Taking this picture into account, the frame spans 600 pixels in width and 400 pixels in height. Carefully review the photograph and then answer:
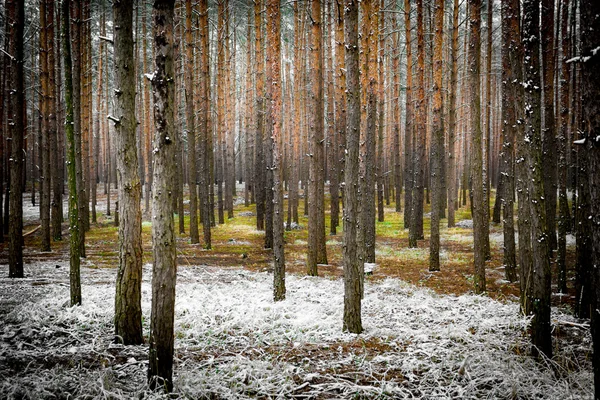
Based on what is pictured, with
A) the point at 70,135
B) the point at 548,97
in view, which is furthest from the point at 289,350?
the point at 548,97

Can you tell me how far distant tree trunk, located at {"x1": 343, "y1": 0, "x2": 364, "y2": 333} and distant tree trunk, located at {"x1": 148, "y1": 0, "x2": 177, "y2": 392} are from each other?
2.83 meters

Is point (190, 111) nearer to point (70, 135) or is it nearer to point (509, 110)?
point (70, 135)

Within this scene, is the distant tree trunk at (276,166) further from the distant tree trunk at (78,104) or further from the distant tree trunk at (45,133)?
the distant tree trunk at (45,133)

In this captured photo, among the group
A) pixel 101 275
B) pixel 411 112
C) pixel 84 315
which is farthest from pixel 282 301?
pixel 411 112

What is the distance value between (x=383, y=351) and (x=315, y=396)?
167 centimetres

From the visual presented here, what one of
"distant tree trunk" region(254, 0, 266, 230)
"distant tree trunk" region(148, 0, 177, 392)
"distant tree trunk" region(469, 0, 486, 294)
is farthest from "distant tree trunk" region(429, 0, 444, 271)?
"distant tree trunk" region(148, 0, 177, 392)

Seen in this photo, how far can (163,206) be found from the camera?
14.1 feet

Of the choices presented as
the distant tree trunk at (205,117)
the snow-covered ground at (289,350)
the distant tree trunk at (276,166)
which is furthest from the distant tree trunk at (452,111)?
the distant tree trunk at (205,117)

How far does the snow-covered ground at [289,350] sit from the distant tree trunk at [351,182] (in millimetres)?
496

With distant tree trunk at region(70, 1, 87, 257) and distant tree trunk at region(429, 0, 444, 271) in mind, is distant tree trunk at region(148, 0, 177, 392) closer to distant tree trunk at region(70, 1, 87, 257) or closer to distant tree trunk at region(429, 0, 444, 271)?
distant tree trunk at region(429, 0, 444, 271)

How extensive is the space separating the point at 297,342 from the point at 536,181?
3918 millimetres

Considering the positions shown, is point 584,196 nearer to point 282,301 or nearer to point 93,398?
point 282,301

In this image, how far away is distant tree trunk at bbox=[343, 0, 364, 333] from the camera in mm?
6137

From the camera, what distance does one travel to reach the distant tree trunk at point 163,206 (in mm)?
4172
